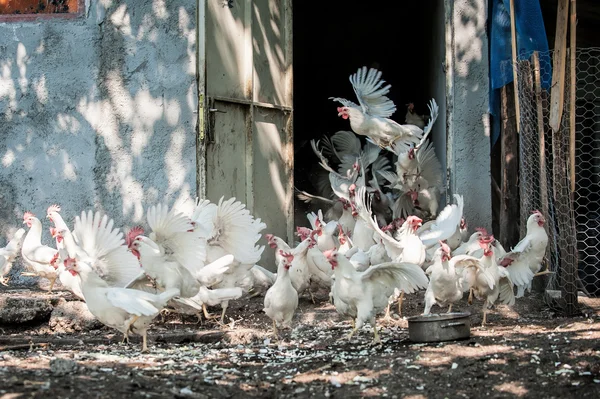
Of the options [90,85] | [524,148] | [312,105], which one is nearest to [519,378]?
[524,148]

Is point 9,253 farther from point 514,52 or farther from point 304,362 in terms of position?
point 514,52

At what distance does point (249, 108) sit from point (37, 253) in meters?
2.59

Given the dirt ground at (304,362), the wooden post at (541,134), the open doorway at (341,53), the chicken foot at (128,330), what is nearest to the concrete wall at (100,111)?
the dirt ground at (304,362)

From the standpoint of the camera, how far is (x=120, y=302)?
621 cm

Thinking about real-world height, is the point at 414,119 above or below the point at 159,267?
above

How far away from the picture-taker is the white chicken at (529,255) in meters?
7.71

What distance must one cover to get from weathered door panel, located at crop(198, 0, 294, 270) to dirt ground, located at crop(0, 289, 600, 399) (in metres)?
1.80

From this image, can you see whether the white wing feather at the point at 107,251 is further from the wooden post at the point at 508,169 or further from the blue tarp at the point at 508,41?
the blue tarp at the point at 508,41

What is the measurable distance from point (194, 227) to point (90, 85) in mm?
2539

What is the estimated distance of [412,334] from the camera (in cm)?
636

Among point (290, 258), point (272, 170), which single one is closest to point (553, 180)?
point (290, 258)

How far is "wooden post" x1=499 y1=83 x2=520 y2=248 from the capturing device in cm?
872

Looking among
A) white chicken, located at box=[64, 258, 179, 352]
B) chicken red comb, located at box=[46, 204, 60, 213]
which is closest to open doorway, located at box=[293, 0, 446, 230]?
chicken red comb, located at box=[46, 204, 60, 213]

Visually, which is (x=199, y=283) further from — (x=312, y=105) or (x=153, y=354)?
(x=312, y=105)
